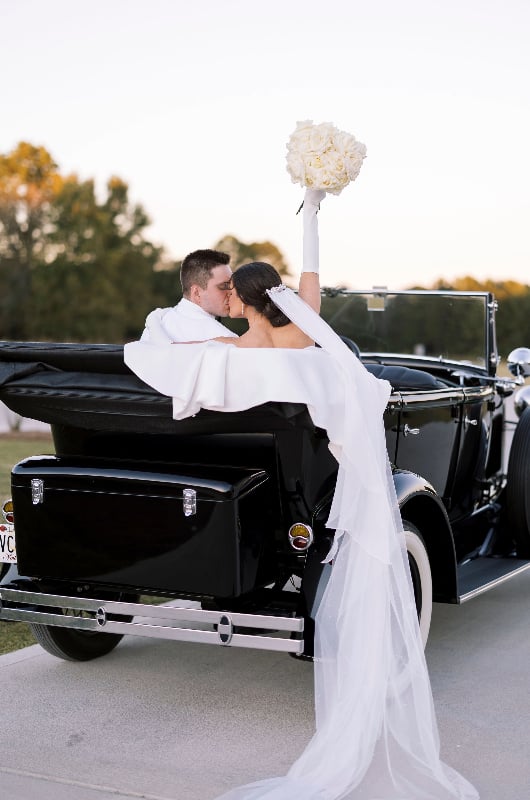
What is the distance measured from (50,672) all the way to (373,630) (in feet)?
5.62

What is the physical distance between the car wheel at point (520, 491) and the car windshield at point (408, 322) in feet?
2.73

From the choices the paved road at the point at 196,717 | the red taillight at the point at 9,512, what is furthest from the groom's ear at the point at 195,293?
the paved road at the point at 196,717

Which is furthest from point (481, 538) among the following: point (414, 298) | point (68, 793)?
point (68, 793)

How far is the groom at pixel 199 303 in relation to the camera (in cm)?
426

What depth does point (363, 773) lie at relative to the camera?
130 inches

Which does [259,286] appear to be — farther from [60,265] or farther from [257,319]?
[60,265]

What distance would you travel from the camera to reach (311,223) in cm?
399

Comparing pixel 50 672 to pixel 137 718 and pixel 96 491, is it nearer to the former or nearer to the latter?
pixel 137 718

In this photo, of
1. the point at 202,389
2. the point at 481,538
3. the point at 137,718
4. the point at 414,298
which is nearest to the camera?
the point at 202,389

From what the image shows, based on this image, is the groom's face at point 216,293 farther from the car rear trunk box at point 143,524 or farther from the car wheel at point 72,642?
the car wheel at point 72,642

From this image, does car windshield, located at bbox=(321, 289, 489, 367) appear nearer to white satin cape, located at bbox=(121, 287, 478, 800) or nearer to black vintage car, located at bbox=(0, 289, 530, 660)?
black vintage car, located at bbox=(0, 289, 530, 660)

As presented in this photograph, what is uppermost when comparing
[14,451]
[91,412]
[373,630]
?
[91,412]

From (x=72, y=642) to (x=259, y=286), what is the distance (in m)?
1.86

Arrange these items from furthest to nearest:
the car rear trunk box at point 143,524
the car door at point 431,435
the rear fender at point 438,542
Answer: the car door at point 431,435 → the rear fender at point 438,542 → the car rear trunk box at point 143,524
